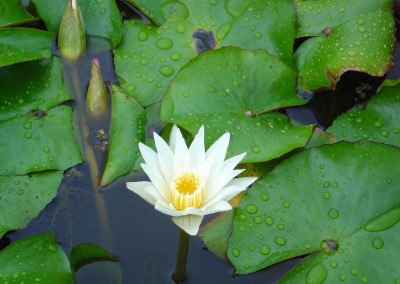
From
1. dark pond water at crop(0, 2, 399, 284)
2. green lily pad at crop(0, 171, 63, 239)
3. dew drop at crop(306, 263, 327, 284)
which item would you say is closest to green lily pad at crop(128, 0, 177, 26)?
dark pond water at crop(0, 2, 399, 284)

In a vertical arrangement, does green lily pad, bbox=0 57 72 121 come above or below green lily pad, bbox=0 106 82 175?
above

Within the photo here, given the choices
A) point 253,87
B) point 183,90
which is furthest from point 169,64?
point 253,87

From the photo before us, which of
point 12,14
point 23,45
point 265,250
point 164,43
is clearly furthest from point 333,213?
point 12,14

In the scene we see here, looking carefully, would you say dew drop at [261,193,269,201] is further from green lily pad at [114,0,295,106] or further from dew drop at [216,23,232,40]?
dew drop at [216,23,232,40]

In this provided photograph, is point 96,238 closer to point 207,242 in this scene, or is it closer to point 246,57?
point 207,242

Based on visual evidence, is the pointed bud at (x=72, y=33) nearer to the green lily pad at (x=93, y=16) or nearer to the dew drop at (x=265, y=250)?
the green lily pad at (x=93, y=16)

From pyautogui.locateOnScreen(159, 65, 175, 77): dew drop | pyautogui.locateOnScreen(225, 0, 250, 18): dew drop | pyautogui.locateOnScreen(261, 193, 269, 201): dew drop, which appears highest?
pyautogui.locateOnScreen(225, 0, 250, 18): dew drop
